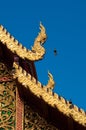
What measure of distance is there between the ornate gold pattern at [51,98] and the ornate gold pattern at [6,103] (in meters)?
0.46

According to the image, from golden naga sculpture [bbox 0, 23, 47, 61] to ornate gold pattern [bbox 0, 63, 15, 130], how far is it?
0.57m

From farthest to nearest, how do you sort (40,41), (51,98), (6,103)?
(40,41)
(6,103)
(51,98)

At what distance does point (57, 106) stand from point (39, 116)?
2.11 ft

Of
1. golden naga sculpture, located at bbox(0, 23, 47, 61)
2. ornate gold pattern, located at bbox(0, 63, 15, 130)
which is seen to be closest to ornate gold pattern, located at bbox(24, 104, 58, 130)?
ornate gold pattern, located at bbox(0, 63, 15, 130)

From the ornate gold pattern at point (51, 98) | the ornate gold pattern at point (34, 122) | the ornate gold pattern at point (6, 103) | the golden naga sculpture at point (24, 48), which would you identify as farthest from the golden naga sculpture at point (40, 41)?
the ornate gold pattern at point (34, 122)

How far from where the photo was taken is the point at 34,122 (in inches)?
419

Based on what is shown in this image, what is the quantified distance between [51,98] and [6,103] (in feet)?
3.51

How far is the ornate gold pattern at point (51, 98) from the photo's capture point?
33.4 ft

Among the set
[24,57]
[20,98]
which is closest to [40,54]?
[24,57]

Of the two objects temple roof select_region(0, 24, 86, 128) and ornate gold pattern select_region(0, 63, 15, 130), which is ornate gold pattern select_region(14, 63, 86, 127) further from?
ornate gold pattern select_region(0, 63, 15, 130)

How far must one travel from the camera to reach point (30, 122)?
10.6 metres

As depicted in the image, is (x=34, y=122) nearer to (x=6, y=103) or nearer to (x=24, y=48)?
(x=6, y=103)

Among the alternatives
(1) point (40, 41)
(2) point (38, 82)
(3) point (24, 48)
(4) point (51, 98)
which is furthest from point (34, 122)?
(1) point (40, 41)

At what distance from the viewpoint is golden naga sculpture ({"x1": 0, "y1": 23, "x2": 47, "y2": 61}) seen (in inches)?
426
